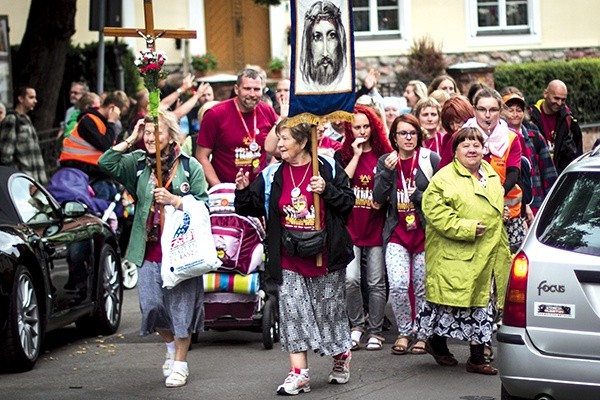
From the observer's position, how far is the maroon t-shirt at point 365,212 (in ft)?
36.8

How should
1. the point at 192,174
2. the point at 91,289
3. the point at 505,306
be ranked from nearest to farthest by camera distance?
1. the point at 505,306
2. the point at 192,174
3. the point at 91,289

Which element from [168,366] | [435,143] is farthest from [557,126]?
[168,366]

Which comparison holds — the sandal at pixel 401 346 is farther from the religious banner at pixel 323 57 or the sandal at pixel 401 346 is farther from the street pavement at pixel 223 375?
the religious banner at pixel 323 57

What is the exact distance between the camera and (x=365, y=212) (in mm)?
11250

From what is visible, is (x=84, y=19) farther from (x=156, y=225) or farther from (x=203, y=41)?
(x=156, y=225)

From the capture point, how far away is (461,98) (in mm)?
11586

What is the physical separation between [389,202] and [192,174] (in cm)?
186

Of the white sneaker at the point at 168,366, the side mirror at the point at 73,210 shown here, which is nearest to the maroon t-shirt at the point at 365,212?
the white sneaker at the point at 168,366

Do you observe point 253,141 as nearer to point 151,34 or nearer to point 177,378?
point 151,34

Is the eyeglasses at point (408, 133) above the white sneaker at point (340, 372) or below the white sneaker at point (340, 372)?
above

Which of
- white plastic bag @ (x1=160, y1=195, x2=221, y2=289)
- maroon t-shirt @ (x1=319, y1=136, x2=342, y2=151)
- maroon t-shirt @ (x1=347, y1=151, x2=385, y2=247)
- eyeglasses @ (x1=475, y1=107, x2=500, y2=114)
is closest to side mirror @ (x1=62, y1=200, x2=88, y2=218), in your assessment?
maroon t-shirt @ (x1=319, y1=136, x2=342, y2=151)

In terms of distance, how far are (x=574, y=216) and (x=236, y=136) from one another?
503cm

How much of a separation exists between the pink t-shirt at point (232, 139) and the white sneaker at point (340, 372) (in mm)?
2733

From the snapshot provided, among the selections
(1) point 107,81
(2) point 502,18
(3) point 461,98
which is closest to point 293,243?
(3) point 461,98
